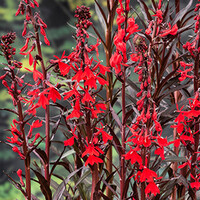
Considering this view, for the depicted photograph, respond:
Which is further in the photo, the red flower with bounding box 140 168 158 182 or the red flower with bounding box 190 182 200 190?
the red flower with bounding box 190 182 200 190

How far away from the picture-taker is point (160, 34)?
0.95 meters

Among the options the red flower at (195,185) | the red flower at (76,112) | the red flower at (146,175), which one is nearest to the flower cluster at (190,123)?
the red flower at (195,185)

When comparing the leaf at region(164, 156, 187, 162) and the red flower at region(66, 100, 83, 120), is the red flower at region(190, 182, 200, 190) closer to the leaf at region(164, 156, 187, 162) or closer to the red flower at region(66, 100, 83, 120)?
the leaf at region(164, 156, 187, 162)

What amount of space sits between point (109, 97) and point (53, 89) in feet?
1.61

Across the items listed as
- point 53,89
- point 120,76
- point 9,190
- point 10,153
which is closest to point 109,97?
point 120,76

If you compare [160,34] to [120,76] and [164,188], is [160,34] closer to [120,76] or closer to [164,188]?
[120,76]

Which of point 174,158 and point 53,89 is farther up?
point 53,89

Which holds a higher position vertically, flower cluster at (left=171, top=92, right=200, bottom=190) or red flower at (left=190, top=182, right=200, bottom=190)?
flower cluster at (left=171, top=92, right=200, bottom=190)

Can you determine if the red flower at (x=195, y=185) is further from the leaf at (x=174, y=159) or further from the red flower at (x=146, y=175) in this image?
the red flower at (x=146, y=175)

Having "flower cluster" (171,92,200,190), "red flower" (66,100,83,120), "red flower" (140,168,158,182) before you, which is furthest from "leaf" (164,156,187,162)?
"red flower" (66,100,83,120)

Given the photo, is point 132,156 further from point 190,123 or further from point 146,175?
point 190,123

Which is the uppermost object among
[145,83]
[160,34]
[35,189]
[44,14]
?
[44,14]

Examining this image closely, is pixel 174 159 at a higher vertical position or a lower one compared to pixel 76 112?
lower

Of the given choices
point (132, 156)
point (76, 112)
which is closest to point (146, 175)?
point (132, 156)
